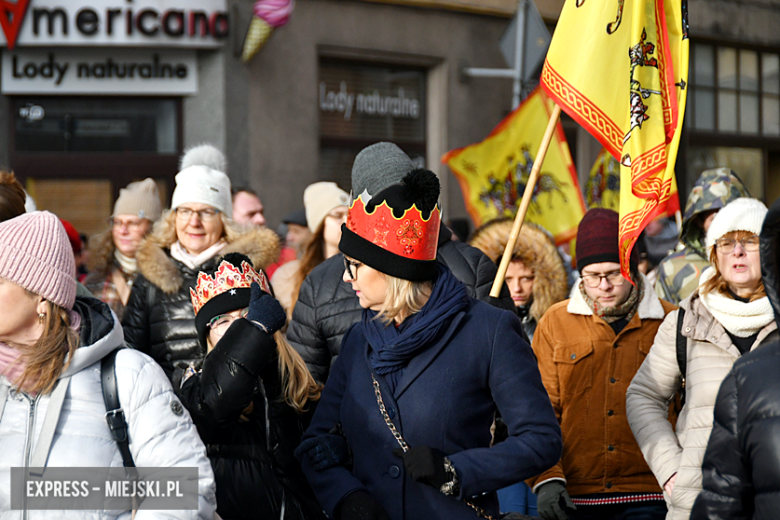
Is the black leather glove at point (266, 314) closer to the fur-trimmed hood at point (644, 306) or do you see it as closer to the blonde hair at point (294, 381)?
the blonde hair at point (294, 381)

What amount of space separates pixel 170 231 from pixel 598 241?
2.33 metres

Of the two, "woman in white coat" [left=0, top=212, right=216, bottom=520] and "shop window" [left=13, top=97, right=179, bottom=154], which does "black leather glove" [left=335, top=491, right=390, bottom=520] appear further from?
"shop window" [left=13, top=97, right=179, bottom=154]

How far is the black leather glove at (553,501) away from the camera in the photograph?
3.88 metres

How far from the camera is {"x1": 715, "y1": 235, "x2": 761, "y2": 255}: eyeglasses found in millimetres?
3635

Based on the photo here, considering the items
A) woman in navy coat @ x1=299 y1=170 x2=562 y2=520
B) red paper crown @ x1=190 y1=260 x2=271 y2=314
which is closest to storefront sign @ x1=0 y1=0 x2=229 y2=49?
red paper crown @ x1=190 y1=260 x2=271 y2=314

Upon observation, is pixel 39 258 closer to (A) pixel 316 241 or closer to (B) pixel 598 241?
(B) pixel 598 241

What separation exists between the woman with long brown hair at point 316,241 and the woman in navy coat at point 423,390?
235 centimetres

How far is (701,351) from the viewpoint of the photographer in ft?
11.3

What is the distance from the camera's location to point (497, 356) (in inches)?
106

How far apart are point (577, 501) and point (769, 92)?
1400cm

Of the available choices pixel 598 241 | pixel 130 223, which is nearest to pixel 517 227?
pixel 598 241

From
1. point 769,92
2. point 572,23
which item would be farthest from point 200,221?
point 769,92

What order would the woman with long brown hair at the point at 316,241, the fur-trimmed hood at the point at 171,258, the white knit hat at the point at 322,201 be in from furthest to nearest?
1. the white knit hat at the point at 322,201
2. the woman with long brown hair at the point at 316,241
3. the fur-trimmed hood at the point at 171,258

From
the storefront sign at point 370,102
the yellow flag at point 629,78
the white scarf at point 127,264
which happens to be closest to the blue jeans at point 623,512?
the yellow flag at point 629,78
